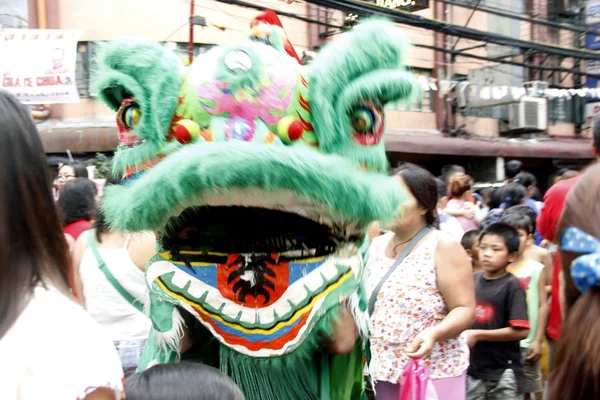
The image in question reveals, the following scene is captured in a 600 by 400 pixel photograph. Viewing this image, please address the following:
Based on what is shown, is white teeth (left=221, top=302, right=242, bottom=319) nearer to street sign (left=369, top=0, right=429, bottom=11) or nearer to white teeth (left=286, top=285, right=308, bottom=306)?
white teeth (left=286, top=285, right=308, bottom=306)

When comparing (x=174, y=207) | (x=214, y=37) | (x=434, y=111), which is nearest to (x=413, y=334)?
(x=174, y=207)

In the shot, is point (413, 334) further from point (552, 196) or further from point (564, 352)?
point (564, 352)

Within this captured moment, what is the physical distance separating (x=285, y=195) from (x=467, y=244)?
10.4ft

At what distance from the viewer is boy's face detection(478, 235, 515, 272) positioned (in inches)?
148

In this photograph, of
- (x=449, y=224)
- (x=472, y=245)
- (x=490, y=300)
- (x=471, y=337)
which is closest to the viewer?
(x=471, y=337)

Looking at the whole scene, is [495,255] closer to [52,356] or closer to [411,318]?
[411,318]

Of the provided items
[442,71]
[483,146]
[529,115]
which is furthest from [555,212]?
[529,115]

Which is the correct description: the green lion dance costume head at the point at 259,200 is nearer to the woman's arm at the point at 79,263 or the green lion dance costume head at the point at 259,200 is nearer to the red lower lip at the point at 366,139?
the red lower lip at the point at 366,139

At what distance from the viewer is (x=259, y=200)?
1772 mm

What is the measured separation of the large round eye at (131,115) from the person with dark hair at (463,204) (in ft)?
13.7

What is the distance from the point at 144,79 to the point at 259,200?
1.63 ft

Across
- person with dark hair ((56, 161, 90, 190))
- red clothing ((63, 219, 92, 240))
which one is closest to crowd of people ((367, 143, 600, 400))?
red clothing ((63, 219, 92, 240))

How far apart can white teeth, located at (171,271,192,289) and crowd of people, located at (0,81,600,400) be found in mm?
257

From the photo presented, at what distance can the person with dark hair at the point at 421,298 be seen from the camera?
2705 mm
